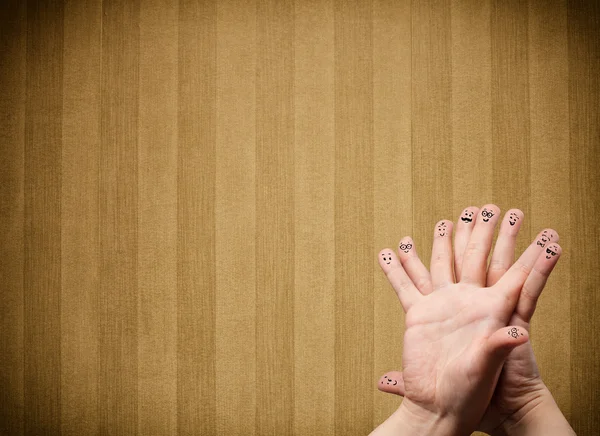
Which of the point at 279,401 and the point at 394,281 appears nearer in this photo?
the point at 394,281

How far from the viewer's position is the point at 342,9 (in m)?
1.73

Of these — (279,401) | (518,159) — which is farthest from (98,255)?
(518,159)

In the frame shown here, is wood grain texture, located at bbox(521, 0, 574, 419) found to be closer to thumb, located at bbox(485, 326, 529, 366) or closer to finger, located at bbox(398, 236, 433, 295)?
finger, located at bbox(398, 236, 433, 295)

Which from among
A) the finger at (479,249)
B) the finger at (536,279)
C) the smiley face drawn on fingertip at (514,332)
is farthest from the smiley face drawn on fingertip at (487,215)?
the smiley face drawn on fingertip at (514,332)

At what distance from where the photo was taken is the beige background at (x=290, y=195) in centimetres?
171

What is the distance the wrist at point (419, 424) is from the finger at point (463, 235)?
225 mm

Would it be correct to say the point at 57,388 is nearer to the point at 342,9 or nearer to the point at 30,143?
the point at 30,143

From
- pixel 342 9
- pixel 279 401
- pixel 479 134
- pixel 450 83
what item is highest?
pixel 342 9

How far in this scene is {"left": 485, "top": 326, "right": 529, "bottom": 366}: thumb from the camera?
553mm

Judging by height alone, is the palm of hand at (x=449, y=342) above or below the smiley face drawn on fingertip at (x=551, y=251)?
below

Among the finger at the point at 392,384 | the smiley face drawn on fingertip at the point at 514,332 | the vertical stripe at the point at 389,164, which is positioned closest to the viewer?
the smiley face drawn on fingertip at the point at 514,332

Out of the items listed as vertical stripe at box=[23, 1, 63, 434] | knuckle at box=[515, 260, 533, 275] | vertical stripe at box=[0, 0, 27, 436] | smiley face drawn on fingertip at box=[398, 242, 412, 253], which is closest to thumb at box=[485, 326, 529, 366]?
knuckle at box=[515, 260, 533, 275]

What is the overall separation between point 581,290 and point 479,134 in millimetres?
759

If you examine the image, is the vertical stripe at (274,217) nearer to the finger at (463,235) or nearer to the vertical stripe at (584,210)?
the finger at (463,235)
